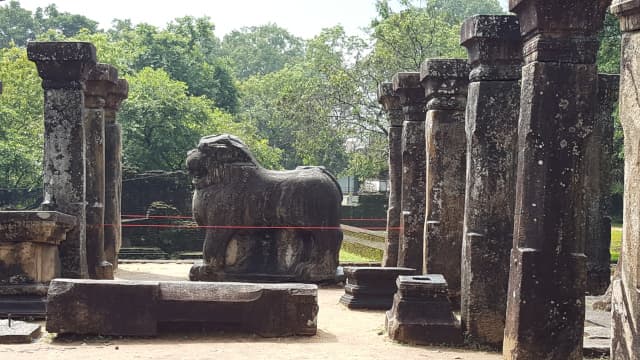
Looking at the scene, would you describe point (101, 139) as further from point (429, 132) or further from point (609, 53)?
point (609, 53)

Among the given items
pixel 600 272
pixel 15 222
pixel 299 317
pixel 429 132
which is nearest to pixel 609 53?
pixel 600 272

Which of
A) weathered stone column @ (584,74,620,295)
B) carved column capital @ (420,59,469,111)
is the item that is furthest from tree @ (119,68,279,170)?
carved column capital @ (420,59,469,111)

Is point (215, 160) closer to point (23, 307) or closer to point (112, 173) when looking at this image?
point (112, 173)

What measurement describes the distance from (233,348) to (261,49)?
7298 cm

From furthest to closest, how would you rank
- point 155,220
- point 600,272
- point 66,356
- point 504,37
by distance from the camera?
point 155,220
point 600,272
point 504,37
point 66,356

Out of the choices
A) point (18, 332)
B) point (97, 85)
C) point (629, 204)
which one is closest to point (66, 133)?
Result: point (97, 85)

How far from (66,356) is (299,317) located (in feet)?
7.61

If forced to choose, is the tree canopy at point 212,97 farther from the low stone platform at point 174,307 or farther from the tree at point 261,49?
the tree at point 261,49

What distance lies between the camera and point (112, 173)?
14.5 m

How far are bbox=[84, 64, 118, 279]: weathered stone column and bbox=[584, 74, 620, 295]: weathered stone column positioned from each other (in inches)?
273

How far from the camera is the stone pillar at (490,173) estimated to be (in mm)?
8109

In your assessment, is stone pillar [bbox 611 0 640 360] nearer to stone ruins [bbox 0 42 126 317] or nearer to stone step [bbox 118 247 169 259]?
stone ruins [bbox 0 42 126 317]

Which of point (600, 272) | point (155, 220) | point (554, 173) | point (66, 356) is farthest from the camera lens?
point (155, 220)

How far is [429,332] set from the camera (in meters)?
8.42
